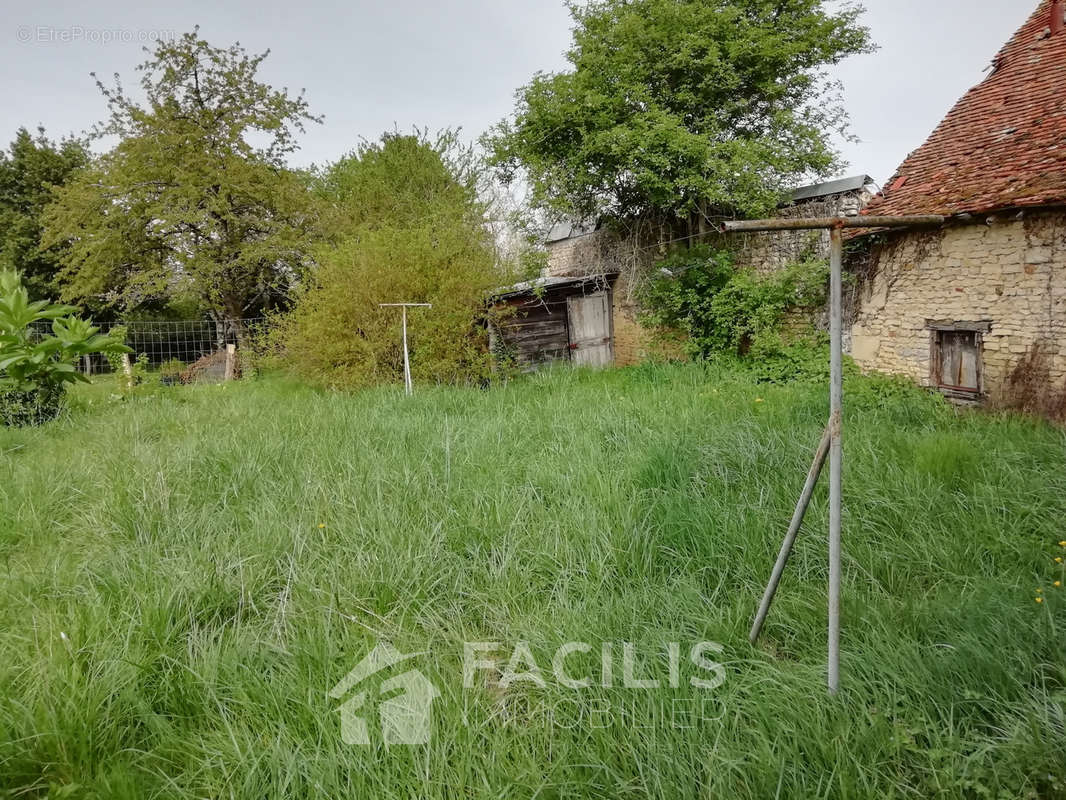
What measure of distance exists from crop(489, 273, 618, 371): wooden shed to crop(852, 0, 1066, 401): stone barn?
211 inches

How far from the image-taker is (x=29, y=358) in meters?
6.07

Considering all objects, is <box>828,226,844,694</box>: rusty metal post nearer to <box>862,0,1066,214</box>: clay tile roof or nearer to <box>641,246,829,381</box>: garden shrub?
<box>862,0,1066,214</box>: clay tile roof

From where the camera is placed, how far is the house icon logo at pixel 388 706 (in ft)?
5.93

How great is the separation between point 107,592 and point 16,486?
2.21m

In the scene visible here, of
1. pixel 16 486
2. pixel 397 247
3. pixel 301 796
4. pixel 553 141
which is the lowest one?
pixel 301 796

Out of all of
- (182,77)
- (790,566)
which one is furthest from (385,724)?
(182,77)

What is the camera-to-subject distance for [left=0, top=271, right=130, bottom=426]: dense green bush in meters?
6.09

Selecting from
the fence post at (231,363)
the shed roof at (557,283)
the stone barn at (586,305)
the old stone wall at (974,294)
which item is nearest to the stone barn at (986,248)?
the old stone wall at (974,294)

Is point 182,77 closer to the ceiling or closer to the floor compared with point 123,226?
closer to the ceiling

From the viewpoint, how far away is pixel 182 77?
Result: 14984 millimetres

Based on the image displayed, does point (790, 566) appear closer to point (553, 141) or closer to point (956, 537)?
point (956, 537)

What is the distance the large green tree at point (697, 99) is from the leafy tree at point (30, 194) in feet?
63.2

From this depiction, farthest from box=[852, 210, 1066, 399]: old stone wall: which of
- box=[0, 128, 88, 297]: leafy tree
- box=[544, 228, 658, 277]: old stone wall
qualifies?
box=[0, 128, 88, 297]: leafy tree

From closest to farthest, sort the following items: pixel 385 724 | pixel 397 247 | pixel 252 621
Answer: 1. pixel 385 724
2. pixel 252 621
3. pixel 397 247
